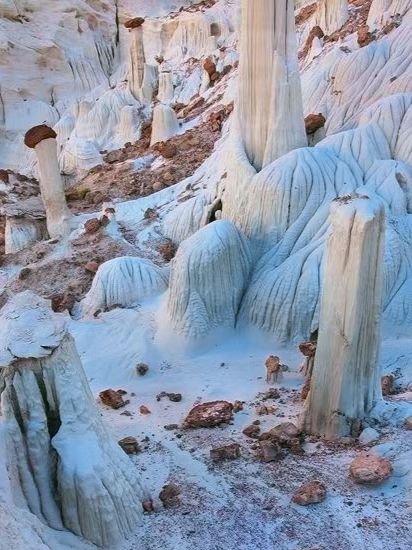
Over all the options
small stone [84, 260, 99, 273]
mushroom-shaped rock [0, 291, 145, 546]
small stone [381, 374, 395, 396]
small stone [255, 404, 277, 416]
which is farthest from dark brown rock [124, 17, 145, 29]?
mushroom-shaped rock [0, 291, 145, 546]

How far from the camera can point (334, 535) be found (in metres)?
3.70

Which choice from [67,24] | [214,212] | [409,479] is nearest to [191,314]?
[214,212]

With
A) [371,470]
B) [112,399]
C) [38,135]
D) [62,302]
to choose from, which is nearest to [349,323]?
[371,470]

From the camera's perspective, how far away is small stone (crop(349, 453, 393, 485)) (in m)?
4.08

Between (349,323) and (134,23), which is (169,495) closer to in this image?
(349,323)

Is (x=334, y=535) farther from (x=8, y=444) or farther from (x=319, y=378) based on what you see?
(x=8, y=444)

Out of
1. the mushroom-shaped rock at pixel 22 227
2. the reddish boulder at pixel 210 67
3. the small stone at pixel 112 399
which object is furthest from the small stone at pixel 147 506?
the reddish boulder at pixel 210 67

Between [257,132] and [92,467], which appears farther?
[257,132]

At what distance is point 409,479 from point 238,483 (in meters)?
1.16

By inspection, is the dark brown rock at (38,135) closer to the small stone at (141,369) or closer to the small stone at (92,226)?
the small stone at (92,226)

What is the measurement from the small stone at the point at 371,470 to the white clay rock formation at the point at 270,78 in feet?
18.2

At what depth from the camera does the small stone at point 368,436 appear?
185 inches

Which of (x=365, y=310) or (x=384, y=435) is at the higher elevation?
(x=365, y=310)

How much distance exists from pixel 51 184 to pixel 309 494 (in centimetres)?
922
